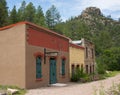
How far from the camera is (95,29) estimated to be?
373 ft

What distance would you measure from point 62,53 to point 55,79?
3.45 metres

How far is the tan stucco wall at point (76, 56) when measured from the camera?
34600 mm

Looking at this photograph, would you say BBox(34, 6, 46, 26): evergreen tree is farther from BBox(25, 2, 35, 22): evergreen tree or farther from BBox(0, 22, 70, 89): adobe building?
BBox(0, 22, 70, 89): adobe building

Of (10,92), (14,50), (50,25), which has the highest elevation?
(50,25)

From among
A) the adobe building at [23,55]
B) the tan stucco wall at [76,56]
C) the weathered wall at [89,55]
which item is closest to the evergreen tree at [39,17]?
the weathered wall at [89,55]

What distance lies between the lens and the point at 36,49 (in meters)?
23.8

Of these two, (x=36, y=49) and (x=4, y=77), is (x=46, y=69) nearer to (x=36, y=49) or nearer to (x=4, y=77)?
(x=36, y=49)

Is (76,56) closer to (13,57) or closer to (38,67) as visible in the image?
(38,67)

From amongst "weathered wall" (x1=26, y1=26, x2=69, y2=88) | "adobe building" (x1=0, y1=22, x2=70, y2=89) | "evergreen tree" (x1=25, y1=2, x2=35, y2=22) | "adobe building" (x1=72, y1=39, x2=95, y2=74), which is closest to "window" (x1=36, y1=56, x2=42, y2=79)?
"adobe building" (x1=0, y1=22, x2=70, y2=89)

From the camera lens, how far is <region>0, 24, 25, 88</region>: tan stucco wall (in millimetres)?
21906

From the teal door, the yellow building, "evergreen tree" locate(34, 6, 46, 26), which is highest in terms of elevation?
"evergreen tree" locate(34, 6, 46, 26)

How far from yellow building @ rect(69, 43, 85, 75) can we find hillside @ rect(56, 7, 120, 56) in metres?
43.9

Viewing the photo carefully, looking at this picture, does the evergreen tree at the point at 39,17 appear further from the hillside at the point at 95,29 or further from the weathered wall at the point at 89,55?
the weathered wall at the point at 89,55

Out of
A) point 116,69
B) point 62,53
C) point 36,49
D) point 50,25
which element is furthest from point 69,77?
point 50,25
